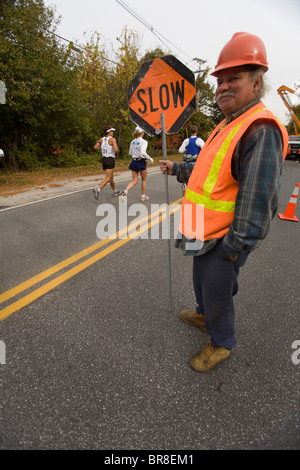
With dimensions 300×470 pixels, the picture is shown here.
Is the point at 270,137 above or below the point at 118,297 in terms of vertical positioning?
above

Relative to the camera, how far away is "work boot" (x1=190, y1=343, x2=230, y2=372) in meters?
1.99

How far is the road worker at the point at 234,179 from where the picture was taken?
1372 mm

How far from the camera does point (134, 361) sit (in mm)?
2064

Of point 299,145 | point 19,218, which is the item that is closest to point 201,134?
point 299,145

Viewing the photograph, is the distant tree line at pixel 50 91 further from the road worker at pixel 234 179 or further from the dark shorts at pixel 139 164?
the road worker at pixel 234 179

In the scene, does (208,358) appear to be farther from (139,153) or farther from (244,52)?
(139,153)

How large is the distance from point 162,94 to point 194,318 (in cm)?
214

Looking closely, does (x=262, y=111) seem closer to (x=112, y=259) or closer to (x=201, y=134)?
(x=112, y=259)

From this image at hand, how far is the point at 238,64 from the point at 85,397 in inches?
89.6

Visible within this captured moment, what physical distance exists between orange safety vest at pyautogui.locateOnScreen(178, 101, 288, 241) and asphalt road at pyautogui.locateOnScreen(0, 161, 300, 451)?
1.11 metres

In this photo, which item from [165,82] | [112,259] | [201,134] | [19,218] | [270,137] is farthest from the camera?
[201,134]

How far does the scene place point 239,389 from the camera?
187 cm

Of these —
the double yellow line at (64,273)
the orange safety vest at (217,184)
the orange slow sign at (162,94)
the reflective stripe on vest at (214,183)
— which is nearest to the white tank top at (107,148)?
the double yellow line at (64,273)

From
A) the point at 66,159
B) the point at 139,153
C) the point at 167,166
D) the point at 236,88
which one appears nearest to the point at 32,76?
the point at 66,159
